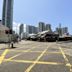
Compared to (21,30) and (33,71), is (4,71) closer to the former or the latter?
(33,71)

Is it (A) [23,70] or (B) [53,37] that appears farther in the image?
(B) [53,37]

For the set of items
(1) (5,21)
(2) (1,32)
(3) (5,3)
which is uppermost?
(3) (5,3)

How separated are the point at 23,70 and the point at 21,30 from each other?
18256 cm

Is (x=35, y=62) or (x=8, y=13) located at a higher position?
(x=8, y=13)

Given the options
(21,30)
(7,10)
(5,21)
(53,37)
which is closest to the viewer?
(53,37)

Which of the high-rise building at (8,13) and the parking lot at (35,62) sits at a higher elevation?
the high-rise building at (8,13)

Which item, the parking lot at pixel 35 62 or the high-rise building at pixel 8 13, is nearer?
the parking lot at pixel 35 62

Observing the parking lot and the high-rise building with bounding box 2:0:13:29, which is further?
the high-rise building with bounding box 2:0:13:29

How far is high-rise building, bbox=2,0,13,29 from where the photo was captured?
123m

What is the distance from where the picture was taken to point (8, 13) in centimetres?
12888

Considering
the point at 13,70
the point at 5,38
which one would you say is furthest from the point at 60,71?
the point at 5,38

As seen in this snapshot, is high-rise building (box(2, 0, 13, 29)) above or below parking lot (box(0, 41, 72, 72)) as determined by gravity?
above

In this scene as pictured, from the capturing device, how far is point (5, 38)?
2827 inches

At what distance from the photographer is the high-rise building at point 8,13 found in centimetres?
12292
